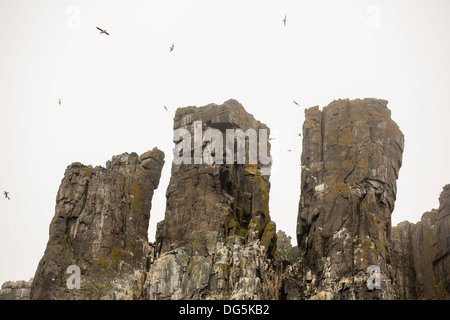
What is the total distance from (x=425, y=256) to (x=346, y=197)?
17115mm

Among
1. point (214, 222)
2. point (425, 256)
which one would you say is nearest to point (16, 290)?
point (214, 222)

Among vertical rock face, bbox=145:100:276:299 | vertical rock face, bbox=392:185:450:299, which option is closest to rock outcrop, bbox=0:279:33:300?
vertical rock face, bbox=145:100:276:299

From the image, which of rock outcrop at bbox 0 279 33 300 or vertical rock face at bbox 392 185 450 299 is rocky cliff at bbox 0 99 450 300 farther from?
rock outcrop at bbox 0 279 33 300

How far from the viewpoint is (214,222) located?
383 ft

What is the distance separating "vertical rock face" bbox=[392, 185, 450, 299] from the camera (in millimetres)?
124125

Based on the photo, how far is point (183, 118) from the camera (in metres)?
128

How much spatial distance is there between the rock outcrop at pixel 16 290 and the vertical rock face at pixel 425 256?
57614 millimetres

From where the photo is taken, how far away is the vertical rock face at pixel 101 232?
113438mm

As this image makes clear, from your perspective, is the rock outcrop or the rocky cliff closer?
→ the rocky cliff

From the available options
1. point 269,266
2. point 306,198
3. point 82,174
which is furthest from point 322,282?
point 82,174

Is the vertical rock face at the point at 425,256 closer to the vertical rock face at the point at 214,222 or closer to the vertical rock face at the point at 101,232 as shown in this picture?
the vertical rock face at the point at 214,222

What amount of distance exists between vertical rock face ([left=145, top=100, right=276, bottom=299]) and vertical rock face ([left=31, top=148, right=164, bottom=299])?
3.37 metres

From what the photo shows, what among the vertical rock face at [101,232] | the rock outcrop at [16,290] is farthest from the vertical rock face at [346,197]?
the rock outcrop at [16,290]

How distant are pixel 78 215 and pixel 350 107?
128 ft
